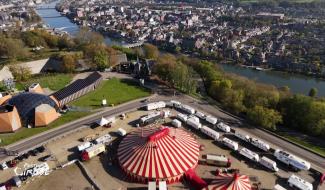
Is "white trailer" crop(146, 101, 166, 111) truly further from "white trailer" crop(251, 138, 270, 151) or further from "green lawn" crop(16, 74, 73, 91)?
"green lawn" crop(16, 74, 73, 91)

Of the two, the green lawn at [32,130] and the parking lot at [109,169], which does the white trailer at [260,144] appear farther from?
the green lawn at [32,130]

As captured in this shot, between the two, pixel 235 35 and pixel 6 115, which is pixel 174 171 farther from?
pixel 235 35

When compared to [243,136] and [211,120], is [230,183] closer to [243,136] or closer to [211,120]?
[243,136]

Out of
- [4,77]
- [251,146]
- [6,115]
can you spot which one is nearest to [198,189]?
[251,146]

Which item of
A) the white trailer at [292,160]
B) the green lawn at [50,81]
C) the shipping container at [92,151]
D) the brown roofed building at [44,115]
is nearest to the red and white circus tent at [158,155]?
the shipping container at [92,151]

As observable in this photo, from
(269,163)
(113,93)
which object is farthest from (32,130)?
(269,163)

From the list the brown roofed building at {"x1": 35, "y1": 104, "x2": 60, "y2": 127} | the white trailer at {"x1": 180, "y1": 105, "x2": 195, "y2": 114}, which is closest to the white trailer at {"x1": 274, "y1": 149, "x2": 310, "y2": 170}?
the white trailer at {"x1": 180, "y1": 105, "x2": 195, "y2": 114}
